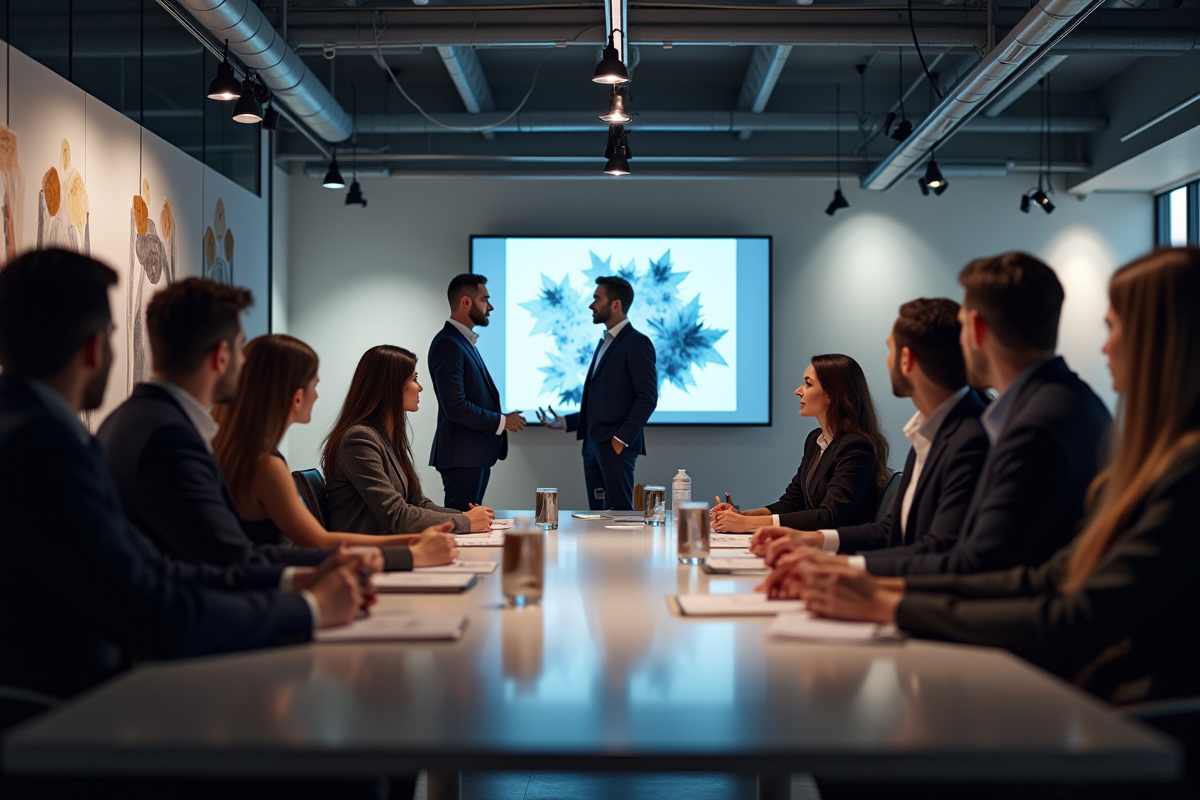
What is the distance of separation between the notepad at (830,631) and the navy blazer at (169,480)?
3.48 ft

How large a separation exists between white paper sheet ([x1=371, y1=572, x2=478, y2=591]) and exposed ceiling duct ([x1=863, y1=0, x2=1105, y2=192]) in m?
3.43

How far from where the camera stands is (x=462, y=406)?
5.24 m

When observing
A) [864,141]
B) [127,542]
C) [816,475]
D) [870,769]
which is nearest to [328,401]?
[864,141]

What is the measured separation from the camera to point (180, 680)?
4.14 feet

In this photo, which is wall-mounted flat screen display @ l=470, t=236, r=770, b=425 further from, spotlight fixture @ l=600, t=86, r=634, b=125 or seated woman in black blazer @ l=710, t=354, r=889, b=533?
seated woman in black blazer @ l=710, t=354, r=889, b=533

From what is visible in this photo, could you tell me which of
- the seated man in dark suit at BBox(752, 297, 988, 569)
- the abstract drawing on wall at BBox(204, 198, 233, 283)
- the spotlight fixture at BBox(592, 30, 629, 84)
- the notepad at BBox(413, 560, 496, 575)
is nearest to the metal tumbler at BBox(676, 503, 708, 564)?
the seated man in dark suit at BBox(752, 297, 988, 569)

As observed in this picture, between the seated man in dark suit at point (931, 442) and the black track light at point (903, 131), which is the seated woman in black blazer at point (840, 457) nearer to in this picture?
the seated man in dark suit at point (931, 442)

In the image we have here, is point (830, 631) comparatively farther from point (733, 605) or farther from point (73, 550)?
point (73, 550)

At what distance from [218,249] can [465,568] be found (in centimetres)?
434

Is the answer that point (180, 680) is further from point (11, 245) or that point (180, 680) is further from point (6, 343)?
point (11, 245)

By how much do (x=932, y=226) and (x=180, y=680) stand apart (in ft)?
24.0

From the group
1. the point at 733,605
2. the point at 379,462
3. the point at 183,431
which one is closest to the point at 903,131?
the point at 379,462

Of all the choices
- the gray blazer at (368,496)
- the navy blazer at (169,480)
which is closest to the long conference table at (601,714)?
the navy blazer at (169,480)

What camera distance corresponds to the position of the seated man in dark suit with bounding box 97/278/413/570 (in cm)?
187
